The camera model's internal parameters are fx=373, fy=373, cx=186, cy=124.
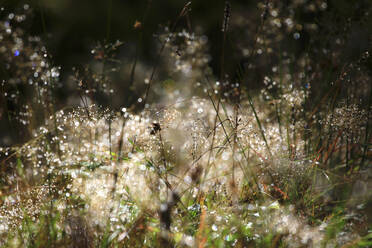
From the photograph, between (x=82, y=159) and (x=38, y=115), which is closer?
(x=82, y=159)

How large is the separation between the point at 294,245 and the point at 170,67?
5.29ft

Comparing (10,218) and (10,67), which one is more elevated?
(10,67)

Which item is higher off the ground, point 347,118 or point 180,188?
point 347,118

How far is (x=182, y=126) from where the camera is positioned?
1.53m

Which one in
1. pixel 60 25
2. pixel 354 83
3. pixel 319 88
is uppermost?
pixel 60 25

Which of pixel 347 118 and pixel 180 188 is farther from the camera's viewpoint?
pixel 180 188

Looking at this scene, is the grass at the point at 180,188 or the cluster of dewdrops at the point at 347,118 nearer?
the grass at the point at 180,188

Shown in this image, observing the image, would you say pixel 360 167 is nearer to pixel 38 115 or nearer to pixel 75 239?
pixel 75 239

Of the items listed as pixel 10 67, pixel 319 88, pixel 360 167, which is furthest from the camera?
pixel 319 88

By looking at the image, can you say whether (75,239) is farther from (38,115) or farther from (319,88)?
(319,88)

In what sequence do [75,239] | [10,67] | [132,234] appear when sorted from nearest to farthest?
[75,239], [132,234], [10,67]

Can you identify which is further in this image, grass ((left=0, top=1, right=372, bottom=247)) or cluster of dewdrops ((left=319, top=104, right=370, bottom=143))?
cluster of dewdrops ((left=319, top=104, right=370, bottom=143))

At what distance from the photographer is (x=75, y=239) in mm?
1017

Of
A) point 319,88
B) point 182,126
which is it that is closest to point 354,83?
point 319,88
